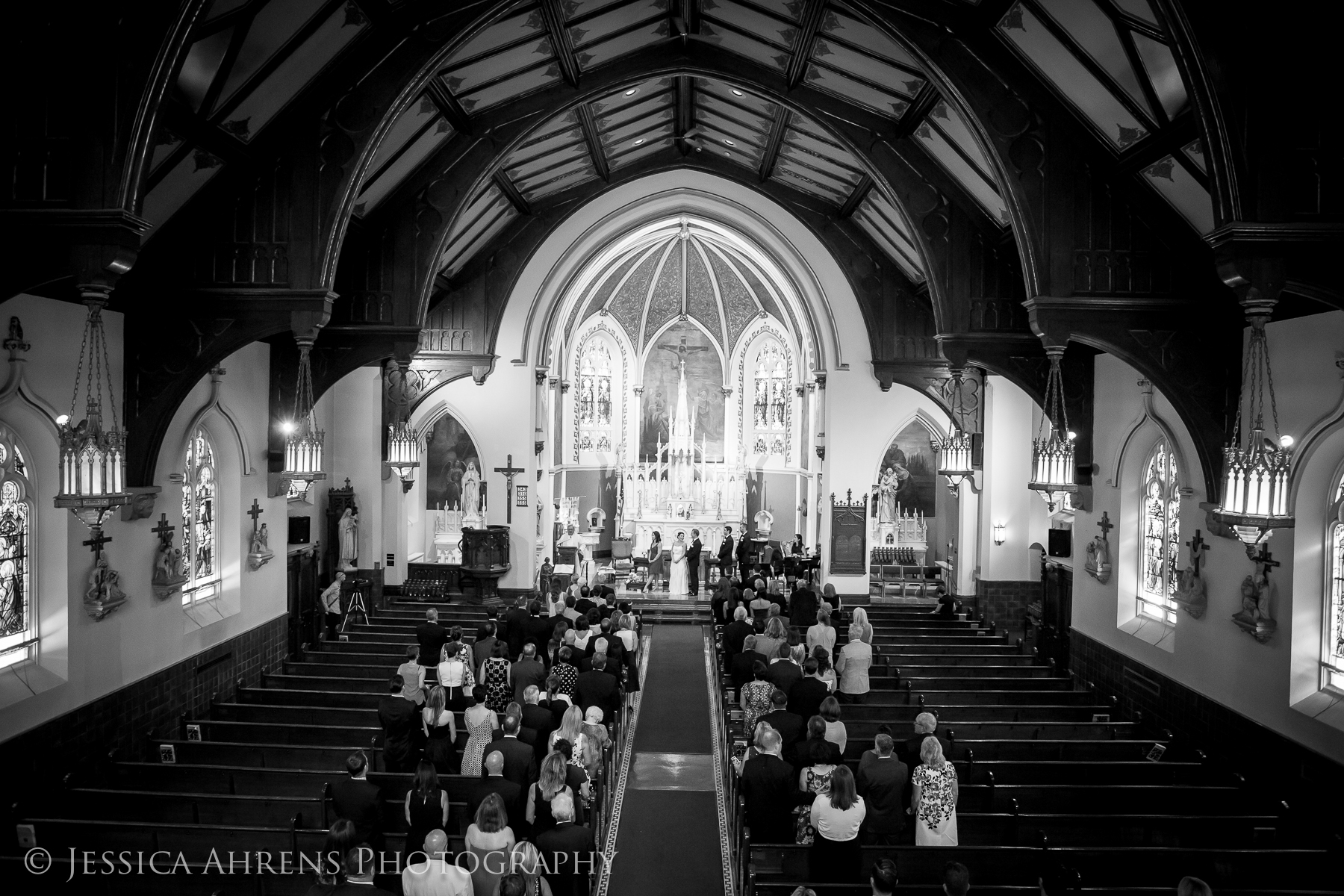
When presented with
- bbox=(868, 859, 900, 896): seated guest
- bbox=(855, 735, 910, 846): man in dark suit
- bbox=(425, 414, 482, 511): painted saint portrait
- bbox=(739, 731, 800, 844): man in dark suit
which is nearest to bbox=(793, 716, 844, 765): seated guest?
bbox=(739, 731, 800, 844): man in dark suit

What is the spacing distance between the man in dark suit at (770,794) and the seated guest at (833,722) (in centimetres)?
73

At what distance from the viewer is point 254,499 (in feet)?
51.7

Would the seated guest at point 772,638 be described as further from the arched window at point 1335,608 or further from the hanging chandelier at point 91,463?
the hanging chandelier at point 91,463

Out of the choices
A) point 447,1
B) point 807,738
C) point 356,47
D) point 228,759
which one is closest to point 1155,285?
point 807,738

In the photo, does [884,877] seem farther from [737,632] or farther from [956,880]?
[737,632]

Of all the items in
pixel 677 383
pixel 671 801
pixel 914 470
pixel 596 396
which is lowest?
pixel 671 801

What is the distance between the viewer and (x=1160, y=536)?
48.4 ft

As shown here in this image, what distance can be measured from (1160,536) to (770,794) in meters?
9.61

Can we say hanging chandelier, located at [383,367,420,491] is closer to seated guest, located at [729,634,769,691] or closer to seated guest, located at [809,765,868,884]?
seated guest, located at [729,634,769,691]

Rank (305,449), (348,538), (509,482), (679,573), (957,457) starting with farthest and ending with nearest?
(679,573) → (509,482) → (348,538) → (957,457) → (305,449)

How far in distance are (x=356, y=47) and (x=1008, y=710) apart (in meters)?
11.4

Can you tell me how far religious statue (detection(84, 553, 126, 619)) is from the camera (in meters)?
11.2

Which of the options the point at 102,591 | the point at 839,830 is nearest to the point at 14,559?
the point at 102,591

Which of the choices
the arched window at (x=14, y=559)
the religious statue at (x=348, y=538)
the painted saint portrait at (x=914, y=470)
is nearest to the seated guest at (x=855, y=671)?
the arched window at (x=14, y=559)
